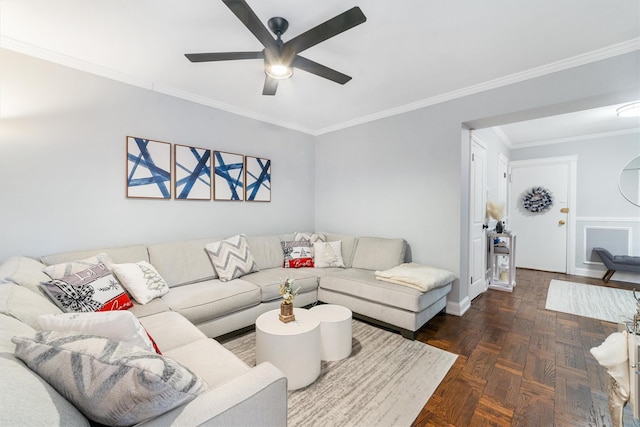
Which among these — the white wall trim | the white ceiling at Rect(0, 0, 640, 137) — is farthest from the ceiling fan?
the white wall trim

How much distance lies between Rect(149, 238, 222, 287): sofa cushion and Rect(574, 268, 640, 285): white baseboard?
6135 millimetres

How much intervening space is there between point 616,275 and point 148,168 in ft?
23.3

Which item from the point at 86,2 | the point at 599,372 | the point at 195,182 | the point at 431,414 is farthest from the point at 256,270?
the point at 599,372

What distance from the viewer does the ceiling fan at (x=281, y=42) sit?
1.44 metres

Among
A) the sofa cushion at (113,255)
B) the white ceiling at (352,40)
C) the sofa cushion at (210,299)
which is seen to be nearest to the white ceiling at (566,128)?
the white ceiling at (352,40)

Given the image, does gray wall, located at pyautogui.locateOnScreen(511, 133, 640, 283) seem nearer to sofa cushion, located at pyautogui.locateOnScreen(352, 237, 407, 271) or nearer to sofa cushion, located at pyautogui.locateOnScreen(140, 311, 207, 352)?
sofa cushion, located at pyautogui.locateOnScreen(352, 237, 407, 271)

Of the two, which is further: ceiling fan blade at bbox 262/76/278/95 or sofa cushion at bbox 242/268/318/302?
sofa cushion at bbox 242/268/318/302

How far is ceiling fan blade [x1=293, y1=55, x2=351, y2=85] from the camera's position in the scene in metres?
1.86

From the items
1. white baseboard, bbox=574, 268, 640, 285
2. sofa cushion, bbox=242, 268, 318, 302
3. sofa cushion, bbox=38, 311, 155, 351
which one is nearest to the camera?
sofa cushion, bbox=38, 311, 155, 351

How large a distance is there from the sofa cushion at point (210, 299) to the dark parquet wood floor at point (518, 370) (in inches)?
63.2

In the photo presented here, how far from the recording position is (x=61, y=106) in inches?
90.6

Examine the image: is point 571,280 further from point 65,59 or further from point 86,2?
point 65,59

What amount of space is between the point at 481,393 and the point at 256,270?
89.5 inches

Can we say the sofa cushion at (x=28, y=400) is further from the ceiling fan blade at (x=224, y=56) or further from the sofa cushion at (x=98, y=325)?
the ceiling fan blade at (x=224, y=56)
